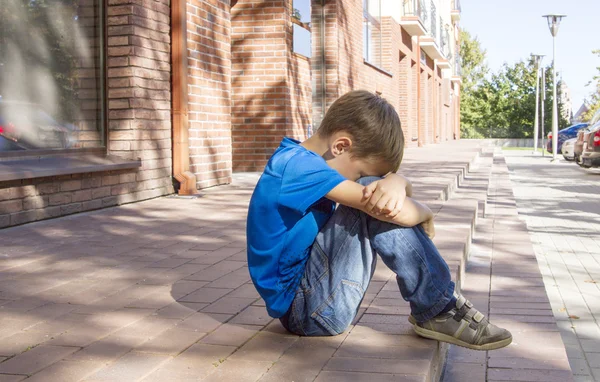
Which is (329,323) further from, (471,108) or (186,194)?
(471,108)

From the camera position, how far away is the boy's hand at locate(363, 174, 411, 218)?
2.49 metres

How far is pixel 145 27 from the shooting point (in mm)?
7609

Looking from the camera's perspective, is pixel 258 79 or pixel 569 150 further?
pixel 569 150

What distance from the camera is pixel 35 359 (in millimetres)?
2547

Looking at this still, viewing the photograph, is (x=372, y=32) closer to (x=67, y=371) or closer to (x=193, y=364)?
(x=193, y=364)

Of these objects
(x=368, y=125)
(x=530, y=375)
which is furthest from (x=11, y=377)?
(x=530, y=375)

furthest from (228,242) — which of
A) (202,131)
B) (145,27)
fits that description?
(202,131)

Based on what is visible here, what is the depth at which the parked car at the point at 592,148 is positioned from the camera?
60.1 ft

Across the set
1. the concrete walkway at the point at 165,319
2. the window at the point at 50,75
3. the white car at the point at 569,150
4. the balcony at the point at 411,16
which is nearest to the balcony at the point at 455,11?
the white car at the point at 569,150

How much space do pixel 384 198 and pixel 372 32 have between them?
58.0 feet

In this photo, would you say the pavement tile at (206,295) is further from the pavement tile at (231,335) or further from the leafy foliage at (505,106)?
the leafy foliage at (505,106)

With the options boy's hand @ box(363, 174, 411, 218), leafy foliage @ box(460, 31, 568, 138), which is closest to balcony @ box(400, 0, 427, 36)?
boy's hand @ box(363, 174, 411, 218)

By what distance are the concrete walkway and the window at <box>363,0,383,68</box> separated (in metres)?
13.3

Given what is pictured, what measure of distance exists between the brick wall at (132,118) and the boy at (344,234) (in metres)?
3.90
